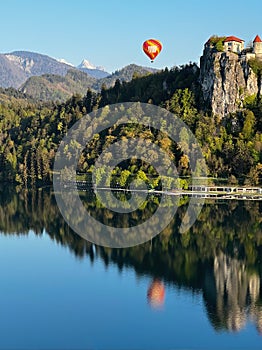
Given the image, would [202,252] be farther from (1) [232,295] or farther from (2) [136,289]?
(2) [136,289]

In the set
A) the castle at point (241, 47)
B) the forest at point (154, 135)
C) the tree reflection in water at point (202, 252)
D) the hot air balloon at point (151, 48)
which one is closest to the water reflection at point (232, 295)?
the tree reflection in water at point (202, 252)

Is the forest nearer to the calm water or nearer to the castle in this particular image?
the castle

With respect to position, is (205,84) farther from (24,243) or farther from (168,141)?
(24,243)

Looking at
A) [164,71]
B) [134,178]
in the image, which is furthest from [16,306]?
[164,71]

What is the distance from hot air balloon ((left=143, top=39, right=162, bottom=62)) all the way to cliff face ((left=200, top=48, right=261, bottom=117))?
10.7 meters

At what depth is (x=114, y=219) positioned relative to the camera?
47688 mm

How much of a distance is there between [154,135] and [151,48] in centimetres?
1153

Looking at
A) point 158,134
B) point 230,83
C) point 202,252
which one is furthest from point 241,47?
point 202,252

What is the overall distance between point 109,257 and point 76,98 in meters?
65.1

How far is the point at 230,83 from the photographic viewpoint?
74.2 metres

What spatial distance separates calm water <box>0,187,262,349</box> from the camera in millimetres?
22906

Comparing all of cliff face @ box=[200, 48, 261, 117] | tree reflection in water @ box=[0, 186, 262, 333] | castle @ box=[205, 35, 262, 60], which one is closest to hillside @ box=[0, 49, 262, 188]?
cliff face @ box=[200, 48, 261, 117]

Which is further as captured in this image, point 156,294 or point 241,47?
point 241,47

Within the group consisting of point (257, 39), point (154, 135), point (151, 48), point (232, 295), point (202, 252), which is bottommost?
point (232, 295)
